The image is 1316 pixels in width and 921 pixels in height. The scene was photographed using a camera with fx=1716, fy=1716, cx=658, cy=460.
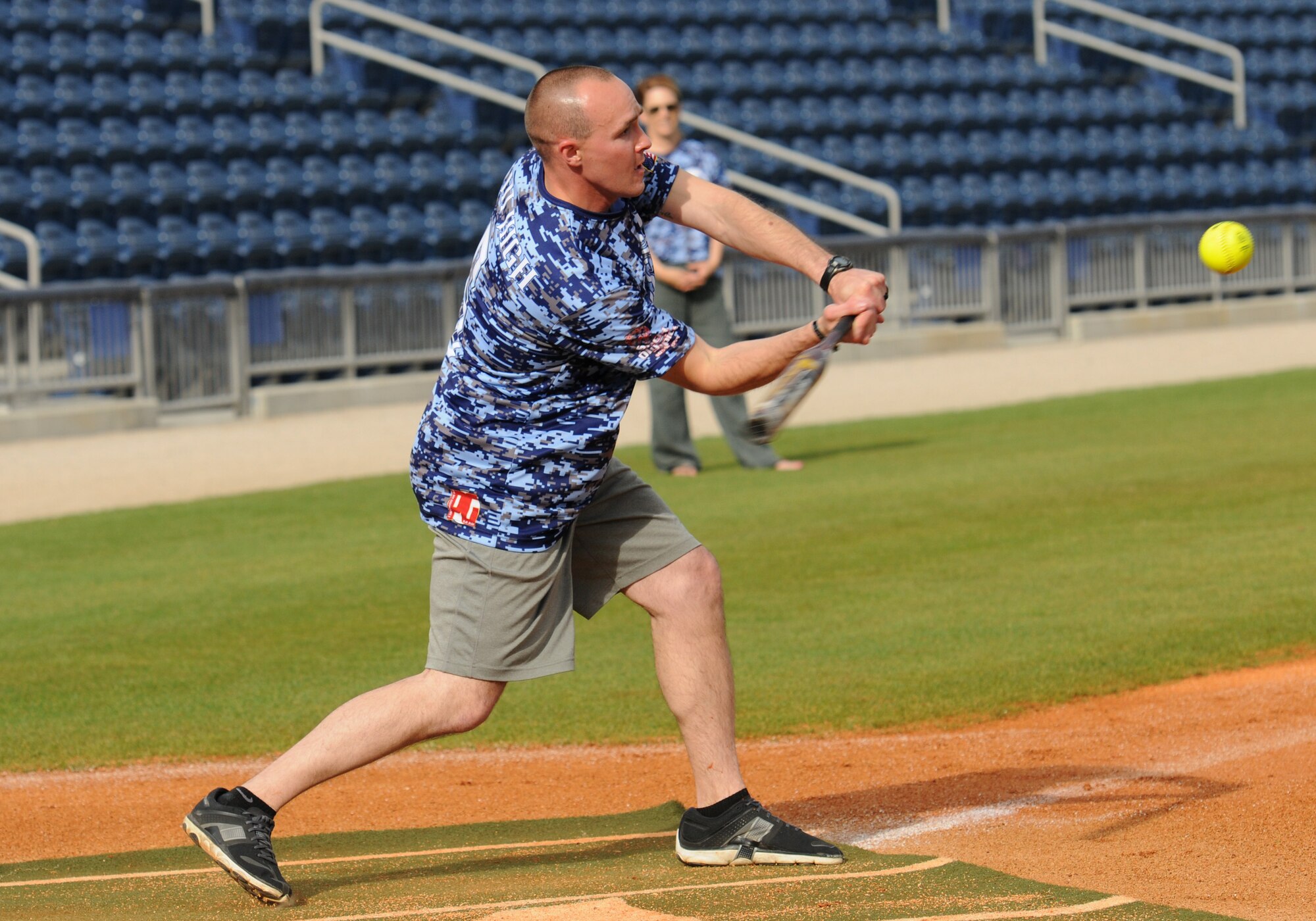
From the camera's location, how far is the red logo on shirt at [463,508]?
435cm

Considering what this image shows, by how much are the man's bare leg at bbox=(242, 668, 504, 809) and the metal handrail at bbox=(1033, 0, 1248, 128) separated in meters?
24.1

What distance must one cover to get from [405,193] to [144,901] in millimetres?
16980

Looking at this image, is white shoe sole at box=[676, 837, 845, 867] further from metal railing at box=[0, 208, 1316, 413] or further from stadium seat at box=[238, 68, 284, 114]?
stadium seat at box=[238, 68, 284, 114]

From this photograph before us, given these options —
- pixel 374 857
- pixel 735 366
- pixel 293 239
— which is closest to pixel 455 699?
pixel 374 857

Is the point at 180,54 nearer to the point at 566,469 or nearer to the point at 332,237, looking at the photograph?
the point at 332,237

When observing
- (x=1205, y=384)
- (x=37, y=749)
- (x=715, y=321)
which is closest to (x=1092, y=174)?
(x=1205, y=384)

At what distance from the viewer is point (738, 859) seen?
4.55m

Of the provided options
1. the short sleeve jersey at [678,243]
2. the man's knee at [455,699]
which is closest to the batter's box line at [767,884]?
the man's knee at [455,699]

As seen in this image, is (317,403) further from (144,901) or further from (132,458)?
(144,901)

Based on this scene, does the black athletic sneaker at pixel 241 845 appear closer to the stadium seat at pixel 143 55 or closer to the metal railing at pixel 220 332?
the metal railing at pixel 220 332

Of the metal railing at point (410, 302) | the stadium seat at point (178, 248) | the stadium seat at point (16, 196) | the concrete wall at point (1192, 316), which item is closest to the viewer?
the metal railing at point (410, 302)

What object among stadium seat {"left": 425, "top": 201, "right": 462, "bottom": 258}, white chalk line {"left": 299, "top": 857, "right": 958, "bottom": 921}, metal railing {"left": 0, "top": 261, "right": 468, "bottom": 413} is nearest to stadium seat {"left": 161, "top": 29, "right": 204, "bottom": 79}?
stadium seat {"left": 425, "top": 201, "right": 462, "bottom": 258}

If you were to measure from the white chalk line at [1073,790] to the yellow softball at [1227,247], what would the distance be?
2.23m

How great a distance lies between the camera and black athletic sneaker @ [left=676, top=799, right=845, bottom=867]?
4.54 metres
